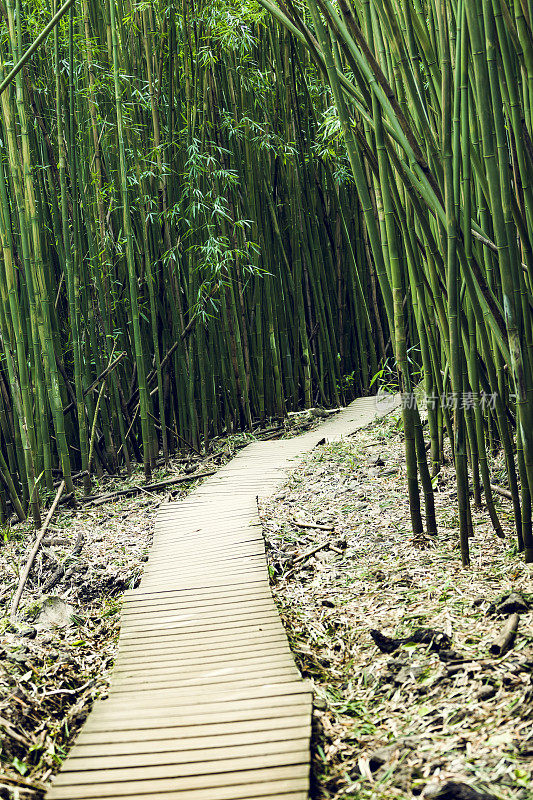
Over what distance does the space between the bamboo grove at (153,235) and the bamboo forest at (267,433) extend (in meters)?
0.02

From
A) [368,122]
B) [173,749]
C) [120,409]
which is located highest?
[368,122]

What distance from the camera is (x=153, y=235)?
3.36 meters

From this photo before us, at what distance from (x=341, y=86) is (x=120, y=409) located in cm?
202

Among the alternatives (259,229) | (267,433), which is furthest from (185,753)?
(259,229)

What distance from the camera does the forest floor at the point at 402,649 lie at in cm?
89

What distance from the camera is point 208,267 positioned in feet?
11.3

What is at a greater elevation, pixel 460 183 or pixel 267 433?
pixel 460 183

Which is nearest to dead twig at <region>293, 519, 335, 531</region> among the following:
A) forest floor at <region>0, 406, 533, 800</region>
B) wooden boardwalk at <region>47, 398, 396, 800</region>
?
forest floor at <region>0, 406, 533, 800</region>

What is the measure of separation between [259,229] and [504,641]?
2.94 meters

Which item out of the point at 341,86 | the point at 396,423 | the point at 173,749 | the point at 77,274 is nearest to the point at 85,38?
the point at 77,274

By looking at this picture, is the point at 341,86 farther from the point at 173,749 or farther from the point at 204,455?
the point at 204,455

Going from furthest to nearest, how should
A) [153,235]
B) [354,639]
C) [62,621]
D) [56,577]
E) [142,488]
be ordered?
1. [153,235]
2. [142,488]
3. [56,577]
4. [62,621]
5. [354,639]

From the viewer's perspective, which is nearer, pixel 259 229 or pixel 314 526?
pixel 314 526

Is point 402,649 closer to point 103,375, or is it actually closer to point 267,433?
point 103,375
